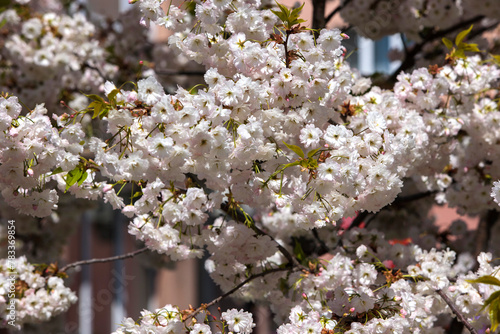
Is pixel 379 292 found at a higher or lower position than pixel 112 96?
lower

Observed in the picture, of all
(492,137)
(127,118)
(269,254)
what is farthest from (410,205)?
(127,118)

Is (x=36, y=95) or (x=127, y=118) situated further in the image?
(x=36, y=95)

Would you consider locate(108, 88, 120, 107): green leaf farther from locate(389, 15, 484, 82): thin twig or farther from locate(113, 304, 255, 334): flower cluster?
locate(389, 15, 484, 82): thin twig

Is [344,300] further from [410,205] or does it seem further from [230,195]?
[410,205]

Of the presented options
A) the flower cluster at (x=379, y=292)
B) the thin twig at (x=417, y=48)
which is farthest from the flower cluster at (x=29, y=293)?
the thin twig at (x=417, y=48)

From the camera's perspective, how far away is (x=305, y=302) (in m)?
2.80

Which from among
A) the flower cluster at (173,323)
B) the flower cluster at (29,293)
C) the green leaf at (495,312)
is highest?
the flower cluster at (29,293)

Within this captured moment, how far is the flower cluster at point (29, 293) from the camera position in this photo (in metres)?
3.20

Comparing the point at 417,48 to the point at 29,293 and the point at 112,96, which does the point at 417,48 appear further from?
the point at 29,293

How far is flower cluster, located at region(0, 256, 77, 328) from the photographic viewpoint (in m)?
3.20

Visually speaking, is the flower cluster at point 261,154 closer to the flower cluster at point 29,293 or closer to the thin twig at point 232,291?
the thin twig at point 232,291

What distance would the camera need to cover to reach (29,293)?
10.5ft

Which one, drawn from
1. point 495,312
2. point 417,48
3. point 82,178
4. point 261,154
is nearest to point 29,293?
point 82,178

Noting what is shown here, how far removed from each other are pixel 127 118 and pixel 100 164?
7.6 inches
